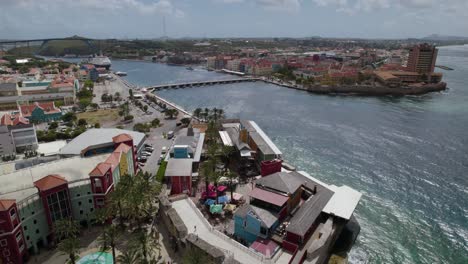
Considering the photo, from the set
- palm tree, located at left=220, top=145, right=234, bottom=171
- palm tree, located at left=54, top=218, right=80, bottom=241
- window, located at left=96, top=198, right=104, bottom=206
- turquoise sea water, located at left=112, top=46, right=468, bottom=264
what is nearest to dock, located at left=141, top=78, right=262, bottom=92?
turquoise sea water, located at left=112, top=46, right=468, bottom=264

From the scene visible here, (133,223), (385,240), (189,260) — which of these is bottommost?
(385,240)

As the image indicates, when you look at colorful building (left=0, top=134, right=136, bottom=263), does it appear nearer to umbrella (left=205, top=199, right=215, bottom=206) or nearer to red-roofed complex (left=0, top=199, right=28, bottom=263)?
red-roofed complex (left=0, top=199, right=28, bottom=263)

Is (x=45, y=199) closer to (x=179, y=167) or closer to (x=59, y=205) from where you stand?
(x=59, y=205)

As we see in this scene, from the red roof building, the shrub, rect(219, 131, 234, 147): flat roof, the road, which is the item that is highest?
the red roof building

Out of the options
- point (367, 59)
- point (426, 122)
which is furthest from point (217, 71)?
point (426, 122)

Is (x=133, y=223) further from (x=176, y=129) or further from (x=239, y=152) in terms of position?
(x=176, y=129)

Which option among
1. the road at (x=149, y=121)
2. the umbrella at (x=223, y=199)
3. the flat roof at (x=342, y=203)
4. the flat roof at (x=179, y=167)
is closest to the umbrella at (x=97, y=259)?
the flat roof at (x=179, y=167)
